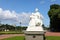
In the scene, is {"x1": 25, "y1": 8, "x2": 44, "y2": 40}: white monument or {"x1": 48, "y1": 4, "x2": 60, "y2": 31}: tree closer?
{"x1": 25, "y1": 8, "x2": 44, "y2": 40}: white monument

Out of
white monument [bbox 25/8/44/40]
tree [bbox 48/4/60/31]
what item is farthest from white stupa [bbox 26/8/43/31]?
tree [bbox 48/4/60/31]

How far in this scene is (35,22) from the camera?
1218 cm

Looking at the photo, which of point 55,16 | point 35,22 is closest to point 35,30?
point 35,22

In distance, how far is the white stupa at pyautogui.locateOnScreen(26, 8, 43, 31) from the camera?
11.9 metres

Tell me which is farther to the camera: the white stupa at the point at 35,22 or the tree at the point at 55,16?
the tree at the point at 55,16

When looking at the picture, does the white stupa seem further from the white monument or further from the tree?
the tree

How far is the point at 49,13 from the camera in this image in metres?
52.6

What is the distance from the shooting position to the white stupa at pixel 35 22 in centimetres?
1188

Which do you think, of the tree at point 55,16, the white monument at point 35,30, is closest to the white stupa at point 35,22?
the white monument at point 35,30

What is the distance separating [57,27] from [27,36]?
1670 inches

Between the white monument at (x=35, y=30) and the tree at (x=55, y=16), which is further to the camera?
the tree at (x=55, y=16)

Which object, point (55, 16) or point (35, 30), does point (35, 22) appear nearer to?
point (35, 30)

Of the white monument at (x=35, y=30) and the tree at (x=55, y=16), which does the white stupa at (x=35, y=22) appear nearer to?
the white monument at (x=35, y=30)

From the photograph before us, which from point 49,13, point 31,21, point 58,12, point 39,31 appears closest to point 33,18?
point 31,21
